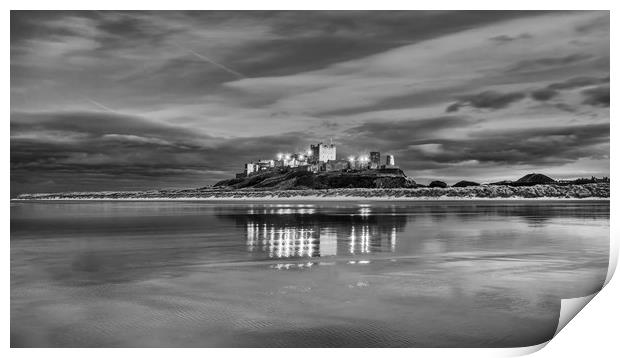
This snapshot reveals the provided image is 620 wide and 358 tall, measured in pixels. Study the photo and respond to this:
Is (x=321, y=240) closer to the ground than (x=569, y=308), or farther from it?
farther from it

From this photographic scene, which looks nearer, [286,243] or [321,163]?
[286,243]

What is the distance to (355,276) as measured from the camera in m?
7.58

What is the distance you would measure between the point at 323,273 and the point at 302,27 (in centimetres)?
777

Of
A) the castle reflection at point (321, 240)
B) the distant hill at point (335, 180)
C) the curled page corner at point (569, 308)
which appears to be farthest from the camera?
the distant hill at point (335, 180)

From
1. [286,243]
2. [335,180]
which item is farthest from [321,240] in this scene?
[335,180]

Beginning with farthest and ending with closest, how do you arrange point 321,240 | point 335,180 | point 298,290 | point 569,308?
point 335,180
point 321,240
point 298,290
point 569,308

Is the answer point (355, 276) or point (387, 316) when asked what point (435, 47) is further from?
point (387, 316)

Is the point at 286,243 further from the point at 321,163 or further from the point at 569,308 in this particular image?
the point at 321,163

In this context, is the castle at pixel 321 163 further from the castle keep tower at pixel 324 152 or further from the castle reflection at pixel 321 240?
the castle reflection at pixel 321 240

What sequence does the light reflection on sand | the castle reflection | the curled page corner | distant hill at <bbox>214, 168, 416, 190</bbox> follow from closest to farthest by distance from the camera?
the light reflection on sand < the curled page corner < the castle reflection < distant hill at <bbox>214, 168, 416, 190</bbox>

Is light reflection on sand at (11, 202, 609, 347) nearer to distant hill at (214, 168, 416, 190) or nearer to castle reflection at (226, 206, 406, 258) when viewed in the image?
castle reflection at (226, 206, 406, 258)

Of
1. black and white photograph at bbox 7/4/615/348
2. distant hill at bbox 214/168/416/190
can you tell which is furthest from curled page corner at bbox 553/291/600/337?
distant hill at bbox 214/168/416/190

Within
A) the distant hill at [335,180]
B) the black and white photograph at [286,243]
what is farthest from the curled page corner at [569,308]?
the distant hill at [335,180]

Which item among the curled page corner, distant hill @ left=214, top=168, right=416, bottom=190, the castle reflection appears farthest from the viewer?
distant hill @ left=214, top=168, right=416, bottom=190
